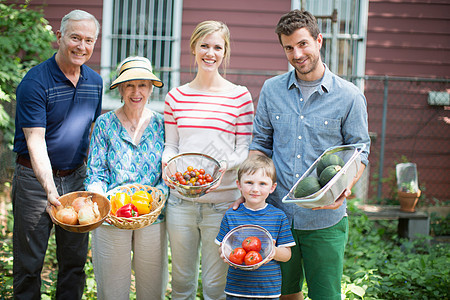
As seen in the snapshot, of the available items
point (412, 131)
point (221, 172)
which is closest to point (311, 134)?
point (221, 172)

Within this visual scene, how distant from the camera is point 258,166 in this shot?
248 centimetres

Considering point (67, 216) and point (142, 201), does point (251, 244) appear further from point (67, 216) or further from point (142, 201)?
point (67, 216)

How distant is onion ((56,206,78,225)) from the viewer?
2.32 metres

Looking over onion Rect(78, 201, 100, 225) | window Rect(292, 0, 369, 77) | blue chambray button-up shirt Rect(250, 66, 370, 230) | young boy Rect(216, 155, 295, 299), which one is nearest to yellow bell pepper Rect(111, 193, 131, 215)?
onion Rect(78, 201, 100, 225)

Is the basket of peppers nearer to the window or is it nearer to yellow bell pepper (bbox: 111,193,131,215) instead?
yellow bell pepper (bbox: 111,193,131,215)

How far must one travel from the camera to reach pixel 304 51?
2414 mm

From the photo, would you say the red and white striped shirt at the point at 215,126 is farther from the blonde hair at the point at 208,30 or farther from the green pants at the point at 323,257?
the green pants at the point at 323,257

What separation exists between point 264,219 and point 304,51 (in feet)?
3.22

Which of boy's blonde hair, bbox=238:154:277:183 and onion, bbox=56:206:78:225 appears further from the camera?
boy's blonde hair, bbox=238:154:277:183

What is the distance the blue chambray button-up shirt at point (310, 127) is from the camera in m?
2.46

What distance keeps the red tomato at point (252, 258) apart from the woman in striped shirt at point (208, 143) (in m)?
0.49

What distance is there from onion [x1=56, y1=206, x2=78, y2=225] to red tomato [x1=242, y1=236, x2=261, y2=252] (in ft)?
3.05

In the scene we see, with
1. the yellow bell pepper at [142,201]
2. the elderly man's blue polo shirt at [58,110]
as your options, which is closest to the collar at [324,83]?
the yellow bell pepper at [142,201]

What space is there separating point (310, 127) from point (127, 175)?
1161 mm
